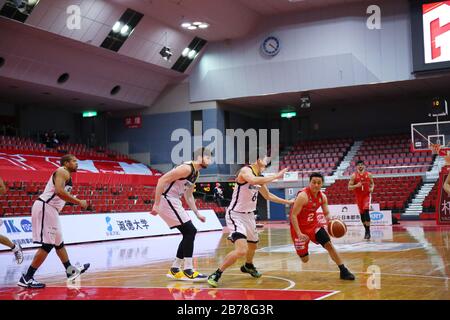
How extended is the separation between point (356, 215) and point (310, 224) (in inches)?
621

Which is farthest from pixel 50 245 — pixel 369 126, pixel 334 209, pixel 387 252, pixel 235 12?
pixel 369 126

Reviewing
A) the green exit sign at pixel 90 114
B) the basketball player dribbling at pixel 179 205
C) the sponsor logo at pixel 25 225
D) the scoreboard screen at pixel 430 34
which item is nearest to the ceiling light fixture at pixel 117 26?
the green exit sign at pixel 90 114

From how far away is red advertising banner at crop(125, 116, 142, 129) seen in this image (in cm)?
3262

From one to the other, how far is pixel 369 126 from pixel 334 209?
12.1m

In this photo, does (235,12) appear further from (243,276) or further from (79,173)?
(243,276)

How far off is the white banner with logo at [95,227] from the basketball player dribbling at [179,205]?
792cm

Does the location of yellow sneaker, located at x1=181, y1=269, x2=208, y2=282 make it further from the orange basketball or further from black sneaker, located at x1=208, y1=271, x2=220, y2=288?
the orange basketball

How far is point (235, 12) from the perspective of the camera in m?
26.4

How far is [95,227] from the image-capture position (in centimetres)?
1702

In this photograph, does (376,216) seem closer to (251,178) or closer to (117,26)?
(117,26)

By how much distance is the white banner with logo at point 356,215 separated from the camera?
22156 mm

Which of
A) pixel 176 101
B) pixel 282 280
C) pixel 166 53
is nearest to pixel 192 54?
pixel 166 53

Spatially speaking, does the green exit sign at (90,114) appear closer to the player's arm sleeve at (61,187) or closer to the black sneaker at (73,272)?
the black sneaker at (73,272)

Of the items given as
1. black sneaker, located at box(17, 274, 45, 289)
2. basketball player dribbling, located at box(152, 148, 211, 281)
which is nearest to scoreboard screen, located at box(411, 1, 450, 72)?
basketball player dribbling, located at box(152, 148, 211, 281)
